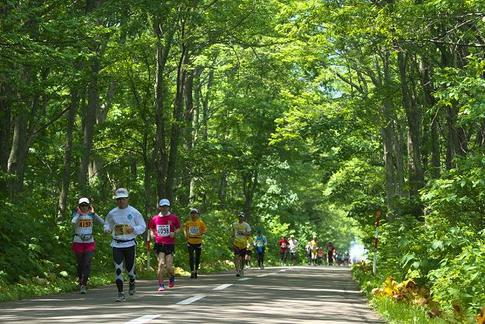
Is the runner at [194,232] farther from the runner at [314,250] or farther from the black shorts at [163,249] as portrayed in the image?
the runner at [314,250]

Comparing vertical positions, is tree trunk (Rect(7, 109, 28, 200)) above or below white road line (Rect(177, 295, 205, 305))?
above

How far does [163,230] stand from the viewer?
18.2 metres

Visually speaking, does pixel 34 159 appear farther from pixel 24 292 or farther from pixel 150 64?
pixel 24 292

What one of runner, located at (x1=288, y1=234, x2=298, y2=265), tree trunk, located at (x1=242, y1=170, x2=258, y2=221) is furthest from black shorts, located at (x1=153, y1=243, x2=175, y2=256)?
runner, located at (x1=288, y1=234, x2=298, y2=265)

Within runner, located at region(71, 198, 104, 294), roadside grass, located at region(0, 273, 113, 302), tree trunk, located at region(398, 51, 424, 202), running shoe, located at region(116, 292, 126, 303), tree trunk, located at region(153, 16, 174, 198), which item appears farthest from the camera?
tree trunk, located at region(153, 16, 174, 198)

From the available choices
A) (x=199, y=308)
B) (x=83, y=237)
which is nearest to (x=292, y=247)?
(x=83, y=237)

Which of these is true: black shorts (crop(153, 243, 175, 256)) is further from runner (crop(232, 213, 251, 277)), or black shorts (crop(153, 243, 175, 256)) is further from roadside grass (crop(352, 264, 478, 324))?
runner (crop(232, 213, 251, 277))

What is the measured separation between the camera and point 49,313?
11.7 m

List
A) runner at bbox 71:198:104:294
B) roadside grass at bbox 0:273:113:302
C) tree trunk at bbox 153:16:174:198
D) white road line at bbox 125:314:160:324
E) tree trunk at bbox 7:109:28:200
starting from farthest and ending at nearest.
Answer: tree trunk at bbox 153:16:174:198, tree trunk at bbox 7:109:28:200, runner at bbox 71:198:104:294, roadside grass at bbox 0:273:113:302, white road line at bbox 125:314:160:324

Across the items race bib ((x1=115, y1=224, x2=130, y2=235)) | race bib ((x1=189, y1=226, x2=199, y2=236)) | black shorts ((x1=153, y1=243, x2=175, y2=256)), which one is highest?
race bib ((x1=189, y1=226, x2=199, y2=236))

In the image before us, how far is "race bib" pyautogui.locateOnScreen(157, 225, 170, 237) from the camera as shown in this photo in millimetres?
18203

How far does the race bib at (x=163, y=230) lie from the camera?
59.7 feet

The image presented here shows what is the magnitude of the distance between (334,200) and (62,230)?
28177 mm

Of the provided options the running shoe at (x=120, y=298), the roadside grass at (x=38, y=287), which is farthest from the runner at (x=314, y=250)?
the running shoe at (x=120, y=298)
